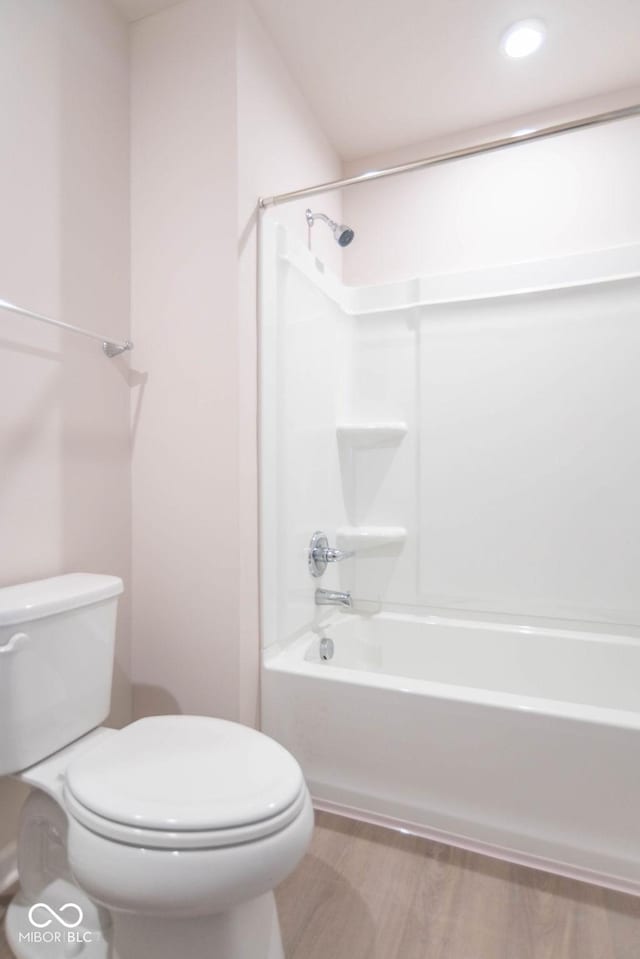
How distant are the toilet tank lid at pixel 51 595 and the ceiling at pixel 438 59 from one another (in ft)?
6.12

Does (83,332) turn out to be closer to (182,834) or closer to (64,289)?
(64,289)

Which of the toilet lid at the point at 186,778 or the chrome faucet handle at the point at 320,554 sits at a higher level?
the chrome faucet handle at the point at 320,554

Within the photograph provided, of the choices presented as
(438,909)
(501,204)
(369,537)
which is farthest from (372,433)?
(438,909)

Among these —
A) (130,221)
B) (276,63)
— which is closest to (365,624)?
(130,221)

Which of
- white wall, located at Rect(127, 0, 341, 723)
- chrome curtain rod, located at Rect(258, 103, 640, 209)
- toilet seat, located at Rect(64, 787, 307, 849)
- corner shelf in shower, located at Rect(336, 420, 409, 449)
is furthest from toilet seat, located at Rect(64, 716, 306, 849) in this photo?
chrome curtain rod, located at Rect(258, 103, 640, 209)

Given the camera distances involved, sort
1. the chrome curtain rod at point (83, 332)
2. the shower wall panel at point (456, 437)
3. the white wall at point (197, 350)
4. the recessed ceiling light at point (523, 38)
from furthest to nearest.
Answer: the shower wall panel at point (456, 437)
the recessed ceiling light at point (523, 38)
the white wall at point (197, 350)
the chrome curtain rod at point (83, 332)

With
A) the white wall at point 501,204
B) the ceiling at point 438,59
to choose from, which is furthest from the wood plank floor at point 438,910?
the ceiling at point 438,59

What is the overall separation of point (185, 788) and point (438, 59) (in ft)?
7.80

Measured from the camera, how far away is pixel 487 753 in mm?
1381

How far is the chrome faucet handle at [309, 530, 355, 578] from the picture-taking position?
6.38ft

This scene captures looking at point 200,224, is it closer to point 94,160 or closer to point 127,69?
point 94,160

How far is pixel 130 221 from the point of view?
1.67 m

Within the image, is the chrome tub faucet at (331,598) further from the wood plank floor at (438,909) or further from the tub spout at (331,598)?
the wood plank floor at (438,909)

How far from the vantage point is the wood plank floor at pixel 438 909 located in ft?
3.66
